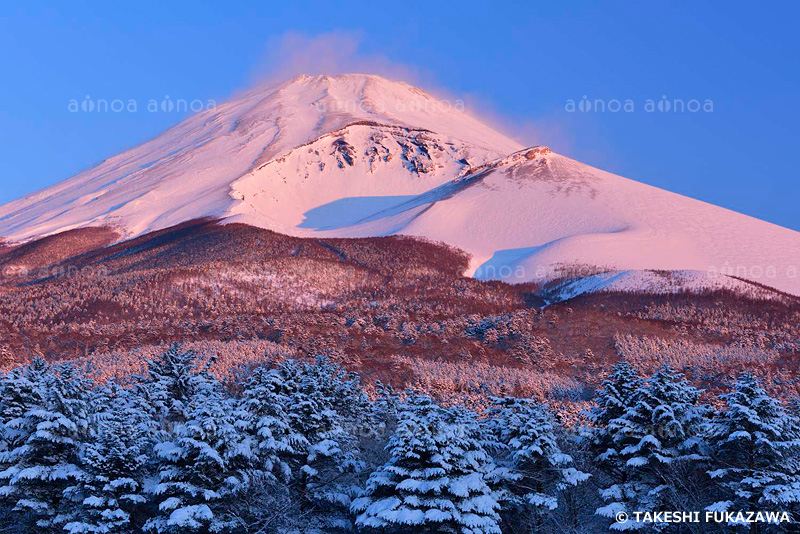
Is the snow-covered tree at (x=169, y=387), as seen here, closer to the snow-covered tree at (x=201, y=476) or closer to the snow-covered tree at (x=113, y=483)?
the snow-covered tree at (x=113, y=483)

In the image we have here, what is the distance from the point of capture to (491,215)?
5955 inches

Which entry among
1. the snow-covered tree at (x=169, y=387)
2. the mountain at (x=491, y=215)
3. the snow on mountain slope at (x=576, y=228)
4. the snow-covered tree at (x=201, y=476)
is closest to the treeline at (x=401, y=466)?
the snow-covered tree at (x=201, y=476)

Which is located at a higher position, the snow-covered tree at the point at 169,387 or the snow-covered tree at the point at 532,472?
the snow-covered tree at the point at 169,387

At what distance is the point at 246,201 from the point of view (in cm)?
16325

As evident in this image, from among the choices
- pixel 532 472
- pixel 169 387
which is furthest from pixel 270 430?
pixel 169 387

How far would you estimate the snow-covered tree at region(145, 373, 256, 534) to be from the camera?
955 inches

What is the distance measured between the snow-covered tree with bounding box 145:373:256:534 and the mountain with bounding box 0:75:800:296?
3036 inches

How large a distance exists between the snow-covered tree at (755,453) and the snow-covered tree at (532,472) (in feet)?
15.4

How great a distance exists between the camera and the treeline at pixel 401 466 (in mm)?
23281

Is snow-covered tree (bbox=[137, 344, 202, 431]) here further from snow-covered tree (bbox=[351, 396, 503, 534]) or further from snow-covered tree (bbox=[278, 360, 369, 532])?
snow-covered tree (bbox=[351, 396, 503, 534])

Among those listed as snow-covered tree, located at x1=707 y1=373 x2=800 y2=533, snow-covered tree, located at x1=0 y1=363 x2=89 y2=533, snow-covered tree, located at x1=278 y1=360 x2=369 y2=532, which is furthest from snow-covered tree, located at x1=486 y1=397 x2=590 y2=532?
snow-covered tree, located at x1=0 y1=363 x2=89 y2=533

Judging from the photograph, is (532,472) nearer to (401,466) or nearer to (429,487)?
(429,487)

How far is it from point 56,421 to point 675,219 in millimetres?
135890

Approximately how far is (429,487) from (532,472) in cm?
506
